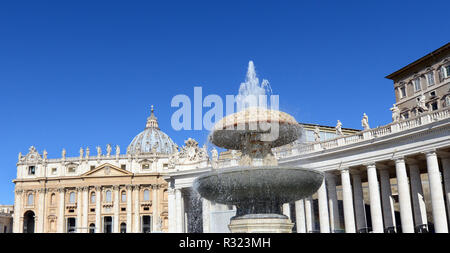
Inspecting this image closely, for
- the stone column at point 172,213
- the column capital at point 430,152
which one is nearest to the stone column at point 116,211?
the stone column at point 172,213

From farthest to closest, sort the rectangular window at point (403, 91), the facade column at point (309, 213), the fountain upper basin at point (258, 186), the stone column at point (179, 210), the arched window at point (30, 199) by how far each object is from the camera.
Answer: the arched window at point (30, 199)
the rectangular window at point (403, 91)
the stone column at point (179, 210)
the facade column at point (309, 213)
the fountain upper basin at point (258, 186)

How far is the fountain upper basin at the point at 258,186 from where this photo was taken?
16703 millimetres

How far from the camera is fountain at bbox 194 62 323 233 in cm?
1686

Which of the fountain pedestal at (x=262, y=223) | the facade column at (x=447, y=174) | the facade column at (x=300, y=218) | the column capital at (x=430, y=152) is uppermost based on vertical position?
the column capital at (x=430, y=152)

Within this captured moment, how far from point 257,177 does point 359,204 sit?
74.6ft

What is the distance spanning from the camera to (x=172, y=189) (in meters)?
49.4

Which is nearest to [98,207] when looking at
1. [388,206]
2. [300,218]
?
[300,218]

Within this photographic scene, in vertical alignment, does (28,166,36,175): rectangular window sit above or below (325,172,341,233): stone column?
above

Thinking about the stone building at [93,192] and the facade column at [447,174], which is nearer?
the facade column at [447,174]

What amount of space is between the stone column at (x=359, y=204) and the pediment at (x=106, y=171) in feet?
203

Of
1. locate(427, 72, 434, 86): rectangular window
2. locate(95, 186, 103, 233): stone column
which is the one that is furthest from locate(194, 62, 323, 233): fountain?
locate(95, 186, 103, 233): stone column

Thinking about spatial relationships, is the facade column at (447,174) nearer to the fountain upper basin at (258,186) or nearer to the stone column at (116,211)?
the fountain upper basin at (258,186)

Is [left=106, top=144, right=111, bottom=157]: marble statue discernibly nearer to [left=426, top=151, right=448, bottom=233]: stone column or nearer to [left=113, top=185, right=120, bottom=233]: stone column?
[left=113, top=185, right=120, bottom=233]: stone column
